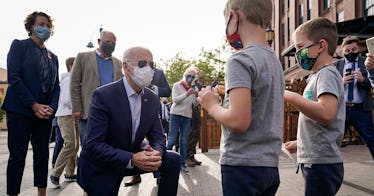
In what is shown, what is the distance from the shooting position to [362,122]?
514cm

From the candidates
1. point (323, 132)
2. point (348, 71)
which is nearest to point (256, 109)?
point (323, 132)

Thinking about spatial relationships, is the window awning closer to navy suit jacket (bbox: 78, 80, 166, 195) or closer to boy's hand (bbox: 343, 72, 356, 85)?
boy's hand (bbox: 343, 72, 356, 85)

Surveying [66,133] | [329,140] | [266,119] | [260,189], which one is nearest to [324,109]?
[329,140]

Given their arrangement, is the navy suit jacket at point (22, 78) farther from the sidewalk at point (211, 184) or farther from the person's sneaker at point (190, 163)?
the person's sneaker at point (190, 163)

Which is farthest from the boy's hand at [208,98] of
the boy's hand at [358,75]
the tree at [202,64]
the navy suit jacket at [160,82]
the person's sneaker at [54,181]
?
the tree at [202,64]

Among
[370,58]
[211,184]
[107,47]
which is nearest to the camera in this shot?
[370,58]

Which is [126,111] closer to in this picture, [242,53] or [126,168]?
[126,168]

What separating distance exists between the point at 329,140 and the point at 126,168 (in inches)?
62.2

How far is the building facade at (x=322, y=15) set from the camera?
14.9 metres

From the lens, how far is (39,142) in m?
4.38

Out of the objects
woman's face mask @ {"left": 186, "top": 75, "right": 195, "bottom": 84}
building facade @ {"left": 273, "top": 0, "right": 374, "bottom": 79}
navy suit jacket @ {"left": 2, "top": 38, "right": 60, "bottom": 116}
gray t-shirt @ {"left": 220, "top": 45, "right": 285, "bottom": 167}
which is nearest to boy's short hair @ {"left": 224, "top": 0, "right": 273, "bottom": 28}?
gray t-shirt @ {"left": 220, "top": 45, "right": 285, "bottom": 167}

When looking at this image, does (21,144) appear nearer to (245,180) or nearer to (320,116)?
(245,180)

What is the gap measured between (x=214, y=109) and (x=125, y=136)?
1397mm

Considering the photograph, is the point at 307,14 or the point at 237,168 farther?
the point at 307,14
